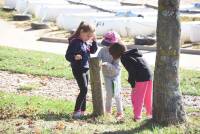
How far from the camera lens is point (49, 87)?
12.4 metres

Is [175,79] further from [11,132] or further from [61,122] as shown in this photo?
[11,132]

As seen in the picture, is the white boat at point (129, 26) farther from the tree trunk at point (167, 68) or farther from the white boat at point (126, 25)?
the tree trunk at point (167, 68)

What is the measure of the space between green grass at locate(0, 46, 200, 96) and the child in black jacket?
342 cm

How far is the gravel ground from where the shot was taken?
1112cm

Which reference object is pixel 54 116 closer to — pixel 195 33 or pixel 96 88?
pixel 96 88

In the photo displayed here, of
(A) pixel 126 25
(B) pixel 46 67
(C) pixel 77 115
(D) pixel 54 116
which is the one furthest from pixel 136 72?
(A) pixel 126 25

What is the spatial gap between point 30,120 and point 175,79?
214 cm

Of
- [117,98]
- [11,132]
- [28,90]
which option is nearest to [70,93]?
[28,90]

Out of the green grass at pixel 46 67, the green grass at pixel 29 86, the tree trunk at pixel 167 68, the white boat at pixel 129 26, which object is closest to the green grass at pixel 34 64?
the green grass at pixel 46 67

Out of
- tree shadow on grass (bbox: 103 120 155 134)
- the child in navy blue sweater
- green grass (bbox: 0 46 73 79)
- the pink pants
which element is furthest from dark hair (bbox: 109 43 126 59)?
green grass (bbox: 0 46 73 79)

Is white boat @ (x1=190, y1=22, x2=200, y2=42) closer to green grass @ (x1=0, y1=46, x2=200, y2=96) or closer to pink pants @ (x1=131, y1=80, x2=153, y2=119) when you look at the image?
green grass @ (x1=0, y1=46, x2=200, y2=96)

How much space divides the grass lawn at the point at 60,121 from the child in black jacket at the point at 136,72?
1.11 ft

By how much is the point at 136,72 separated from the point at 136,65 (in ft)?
0.37

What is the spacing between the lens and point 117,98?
8.46m
